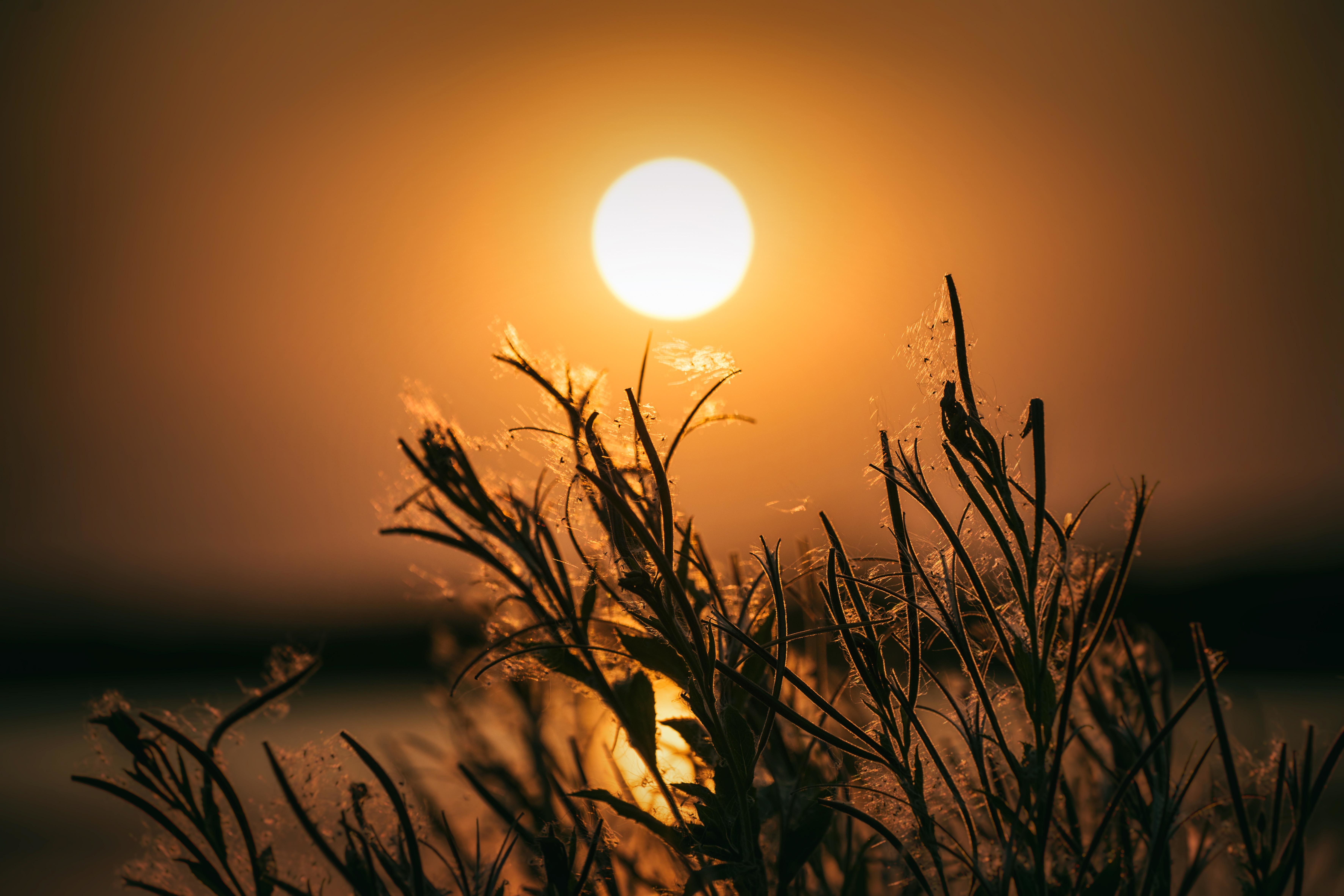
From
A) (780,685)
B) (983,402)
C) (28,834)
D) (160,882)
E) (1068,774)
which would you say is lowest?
(28,834)

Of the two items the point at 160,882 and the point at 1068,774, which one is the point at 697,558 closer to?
the point at 160,882

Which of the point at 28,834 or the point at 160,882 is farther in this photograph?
the point at 28,834

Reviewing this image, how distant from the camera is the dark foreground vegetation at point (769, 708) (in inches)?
12.6

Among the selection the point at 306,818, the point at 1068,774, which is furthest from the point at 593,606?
the point at 1068,774

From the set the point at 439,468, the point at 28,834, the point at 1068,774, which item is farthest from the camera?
the point at 28,834

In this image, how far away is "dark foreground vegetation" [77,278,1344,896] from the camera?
319 mm

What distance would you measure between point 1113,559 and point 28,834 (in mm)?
5972

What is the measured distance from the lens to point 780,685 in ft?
1.06

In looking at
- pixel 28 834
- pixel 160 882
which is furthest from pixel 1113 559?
pixel 28 834

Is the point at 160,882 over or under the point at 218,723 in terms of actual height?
under

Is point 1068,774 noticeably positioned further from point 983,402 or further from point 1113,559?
point 983,402

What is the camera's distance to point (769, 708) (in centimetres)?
34

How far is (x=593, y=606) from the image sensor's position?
0.43 meters

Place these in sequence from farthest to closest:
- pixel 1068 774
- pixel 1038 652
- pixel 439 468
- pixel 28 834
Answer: pixel 28 834, pixel 1068 774, pixel 439 468, pixel 1038 652
